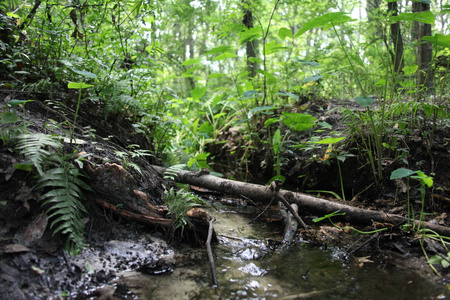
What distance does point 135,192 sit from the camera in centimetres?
212

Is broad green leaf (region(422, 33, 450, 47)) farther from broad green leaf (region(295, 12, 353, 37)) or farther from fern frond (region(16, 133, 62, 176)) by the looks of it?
fern frond (region(16, 133, 62, 176))

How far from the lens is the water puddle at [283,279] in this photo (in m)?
1.56

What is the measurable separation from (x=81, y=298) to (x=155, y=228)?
0.74 metres

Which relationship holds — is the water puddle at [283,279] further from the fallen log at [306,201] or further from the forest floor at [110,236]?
the fallen log at [306,201]

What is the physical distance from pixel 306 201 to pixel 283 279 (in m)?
1.20

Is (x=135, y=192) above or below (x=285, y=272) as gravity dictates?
above

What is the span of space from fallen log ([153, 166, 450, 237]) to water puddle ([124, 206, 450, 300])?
0.55 metres

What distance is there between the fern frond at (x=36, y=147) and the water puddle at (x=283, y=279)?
33.4 inches

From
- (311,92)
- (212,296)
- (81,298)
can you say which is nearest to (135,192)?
(81,298)

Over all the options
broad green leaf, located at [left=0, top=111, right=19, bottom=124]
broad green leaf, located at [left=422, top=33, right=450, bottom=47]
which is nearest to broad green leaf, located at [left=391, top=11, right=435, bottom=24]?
broad green leaf, located at [left=422, top=33, right=450, bottom=47]

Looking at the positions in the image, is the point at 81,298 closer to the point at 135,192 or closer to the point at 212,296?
the point at 212,296

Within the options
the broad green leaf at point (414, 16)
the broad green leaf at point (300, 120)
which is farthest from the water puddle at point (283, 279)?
the broad green leaf at point (414, 16)

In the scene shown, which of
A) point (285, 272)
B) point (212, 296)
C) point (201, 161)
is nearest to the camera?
point (212, 296)

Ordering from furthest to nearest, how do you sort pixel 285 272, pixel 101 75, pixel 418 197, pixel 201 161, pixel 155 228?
pixel 201 161 → pixel 101 75 → pixel 418 197 → pixel 155 228 → pixel 285 272
